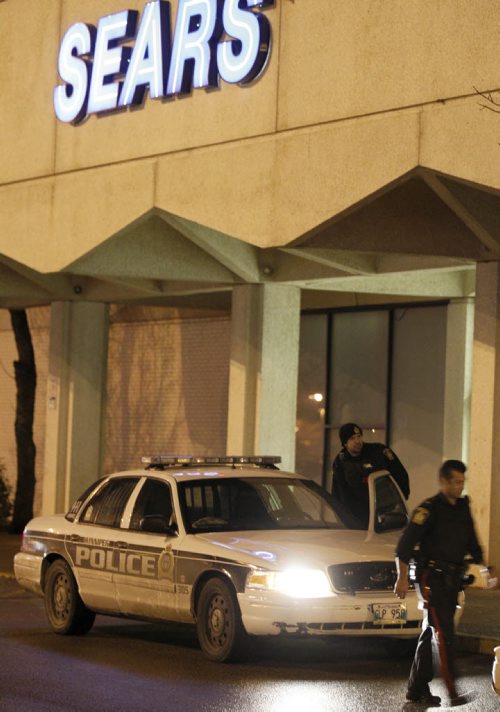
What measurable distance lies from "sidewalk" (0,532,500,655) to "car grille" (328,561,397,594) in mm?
1469

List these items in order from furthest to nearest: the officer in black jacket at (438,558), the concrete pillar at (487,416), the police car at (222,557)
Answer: the concrete pillar at (487,416), the police car at (222,557), the officer in black jacket at (438,558)

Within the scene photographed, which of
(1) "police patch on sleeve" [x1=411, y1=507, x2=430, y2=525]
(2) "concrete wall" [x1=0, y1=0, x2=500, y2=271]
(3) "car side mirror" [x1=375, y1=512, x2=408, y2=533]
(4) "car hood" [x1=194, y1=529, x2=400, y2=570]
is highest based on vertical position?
(2) "concrete wall" [x1=0, y1=0, x2=500, y2=271]

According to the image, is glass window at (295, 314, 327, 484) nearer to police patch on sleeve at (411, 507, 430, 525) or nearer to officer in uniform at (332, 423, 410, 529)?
officer in uniform at (332, 423, 410, 529)

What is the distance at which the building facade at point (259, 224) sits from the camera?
16.3m

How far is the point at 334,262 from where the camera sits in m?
19.0

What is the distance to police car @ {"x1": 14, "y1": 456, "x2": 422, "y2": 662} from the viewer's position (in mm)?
11141

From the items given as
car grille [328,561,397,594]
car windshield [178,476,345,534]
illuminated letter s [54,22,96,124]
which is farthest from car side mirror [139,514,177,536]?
illuminated letter s [54,22,96,124]

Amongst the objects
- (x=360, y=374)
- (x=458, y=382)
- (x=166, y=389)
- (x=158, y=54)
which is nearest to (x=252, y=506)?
(x=458, y=382)

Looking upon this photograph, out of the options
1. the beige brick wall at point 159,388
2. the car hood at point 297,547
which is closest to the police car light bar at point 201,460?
the car hood at point 297,547

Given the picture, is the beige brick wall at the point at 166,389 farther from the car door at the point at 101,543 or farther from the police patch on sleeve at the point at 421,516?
the police patch on sleeve at the point at 421,516

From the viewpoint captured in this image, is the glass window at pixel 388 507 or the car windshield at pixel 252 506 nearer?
the glass window at pixel 388 507

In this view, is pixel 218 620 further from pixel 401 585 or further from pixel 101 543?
pixel 401 585

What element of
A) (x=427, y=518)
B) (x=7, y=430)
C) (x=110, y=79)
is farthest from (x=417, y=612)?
(x=7, y=430)

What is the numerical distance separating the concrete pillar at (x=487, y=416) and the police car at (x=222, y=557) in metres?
4.11
